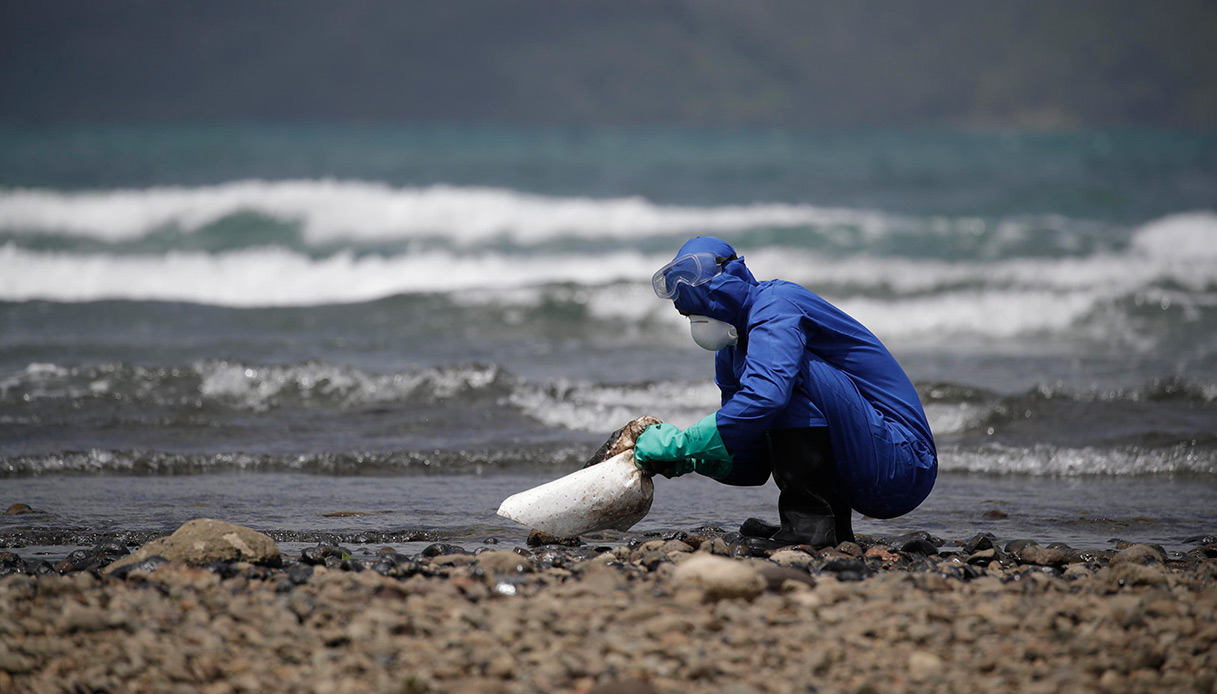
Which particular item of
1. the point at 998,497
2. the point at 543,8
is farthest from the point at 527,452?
the point at 543,8

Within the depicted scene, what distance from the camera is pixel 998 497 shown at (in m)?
5.58

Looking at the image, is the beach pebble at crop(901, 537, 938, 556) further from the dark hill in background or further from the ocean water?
the dark hill in background

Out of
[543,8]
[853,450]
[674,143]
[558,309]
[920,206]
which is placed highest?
[543,8]

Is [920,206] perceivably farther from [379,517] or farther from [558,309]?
[379,517]

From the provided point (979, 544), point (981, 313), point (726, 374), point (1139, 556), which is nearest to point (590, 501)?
point (726, 374)

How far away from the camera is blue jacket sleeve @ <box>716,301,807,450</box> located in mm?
3578

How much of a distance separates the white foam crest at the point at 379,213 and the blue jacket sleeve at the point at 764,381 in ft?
50.2

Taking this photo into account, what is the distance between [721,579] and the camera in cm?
308

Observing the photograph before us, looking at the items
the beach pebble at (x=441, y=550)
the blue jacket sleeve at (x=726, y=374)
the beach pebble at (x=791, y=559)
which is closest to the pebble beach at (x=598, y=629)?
the beach pebble at (x=791, y=559)

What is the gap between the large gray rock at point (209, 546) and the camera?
3.64 meters

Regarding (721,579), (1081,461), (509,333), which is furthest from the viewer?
(509,333)

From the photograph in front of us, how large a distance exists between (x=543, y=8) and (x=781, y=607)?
269 feet

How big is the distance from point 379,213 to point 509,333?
9559 millimetres

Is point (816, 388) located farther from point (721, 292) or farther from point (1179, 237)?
point (1179, 237)
